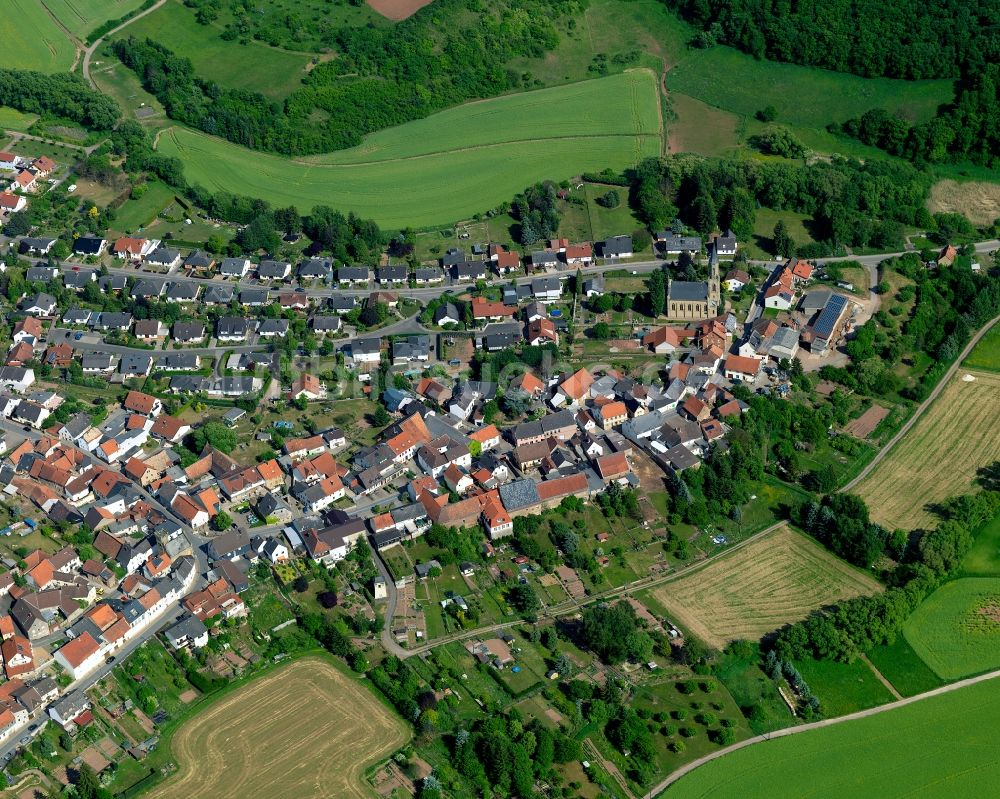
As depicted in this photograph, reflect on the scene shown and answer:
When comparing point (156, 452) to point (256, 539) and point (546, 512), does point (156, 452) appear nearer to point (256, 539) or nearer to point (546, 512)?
point (256, 539)

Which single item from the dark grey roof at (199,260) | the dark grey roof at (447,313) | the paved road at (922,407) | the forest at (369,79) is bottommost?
the paved road at (922,407)

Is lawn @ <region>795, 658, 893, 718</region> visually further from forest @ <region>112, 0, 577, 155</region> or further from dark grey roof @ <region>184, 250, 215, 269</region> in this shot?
forest @ <region>112, 0, 577, 155</region>

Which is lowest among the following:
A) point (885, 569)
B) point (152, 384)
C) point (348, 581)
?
point (885, 569)

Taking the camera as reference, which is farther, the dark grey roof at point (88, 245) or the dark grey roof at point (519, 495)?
the dark grey roof at point (88, 245)

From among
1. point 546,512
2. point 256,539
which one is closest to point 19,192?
point 256,539

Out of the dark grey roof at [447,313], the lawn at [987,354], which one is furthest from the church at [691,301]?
the lawn at [987,354]

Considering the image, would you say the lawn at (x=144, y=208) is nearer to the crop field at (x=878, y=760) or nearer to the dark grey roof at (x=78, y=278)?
the dark grey roof at (x=78, y=278)
